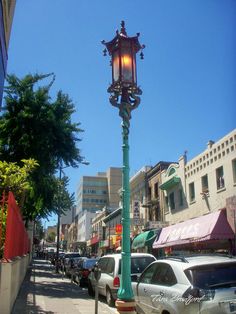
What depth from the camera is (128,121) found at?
9625 mm

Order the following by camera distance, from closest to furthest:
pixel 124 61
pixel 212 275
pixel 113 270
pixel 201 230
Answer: pixel 212 275
pixel 124 61
pixel 113 270
pixel 201 230

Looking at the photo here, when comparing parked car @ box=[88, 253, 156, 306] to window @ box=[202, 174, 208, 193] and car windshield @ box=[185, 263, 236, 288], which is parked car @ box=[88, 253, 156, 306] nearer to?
car windshield @ box=[185, 263, 236, 288]

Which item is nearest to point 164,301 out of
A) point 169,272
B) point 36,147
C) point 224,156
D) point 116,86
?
point 169,272

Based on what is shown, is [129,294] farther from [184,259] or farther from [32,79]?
[32,79]

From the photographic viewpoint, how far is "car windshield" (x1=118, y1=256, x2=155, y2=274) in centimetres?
1496

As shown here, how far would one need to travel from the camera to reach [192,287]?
7102 millimetres

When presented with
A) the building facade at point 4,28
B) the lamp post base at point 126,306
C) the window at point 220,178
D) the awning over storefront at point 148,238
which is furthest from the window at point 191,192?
the lamp post base at point 126,306

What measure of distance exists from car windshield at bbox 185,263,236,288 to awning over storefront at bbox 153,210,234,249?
15.3 m

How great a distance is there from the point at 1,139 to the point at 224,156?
12261mm

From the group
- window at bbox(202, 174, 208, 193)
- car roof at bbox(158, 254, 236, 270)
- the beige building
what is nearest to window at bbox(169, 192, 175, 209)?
the beige building

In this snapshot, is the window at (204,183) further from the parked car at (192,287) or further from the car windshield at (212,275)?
the car windshield at (212,275)

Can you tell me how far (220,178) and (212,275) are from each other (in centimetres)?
1840

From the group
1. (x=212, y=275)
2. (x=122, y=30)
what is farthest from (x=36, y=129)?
(x=212, y=275)

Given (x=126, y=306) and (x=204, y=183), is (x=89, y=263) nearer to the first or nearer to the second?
(x=204, y=183)
